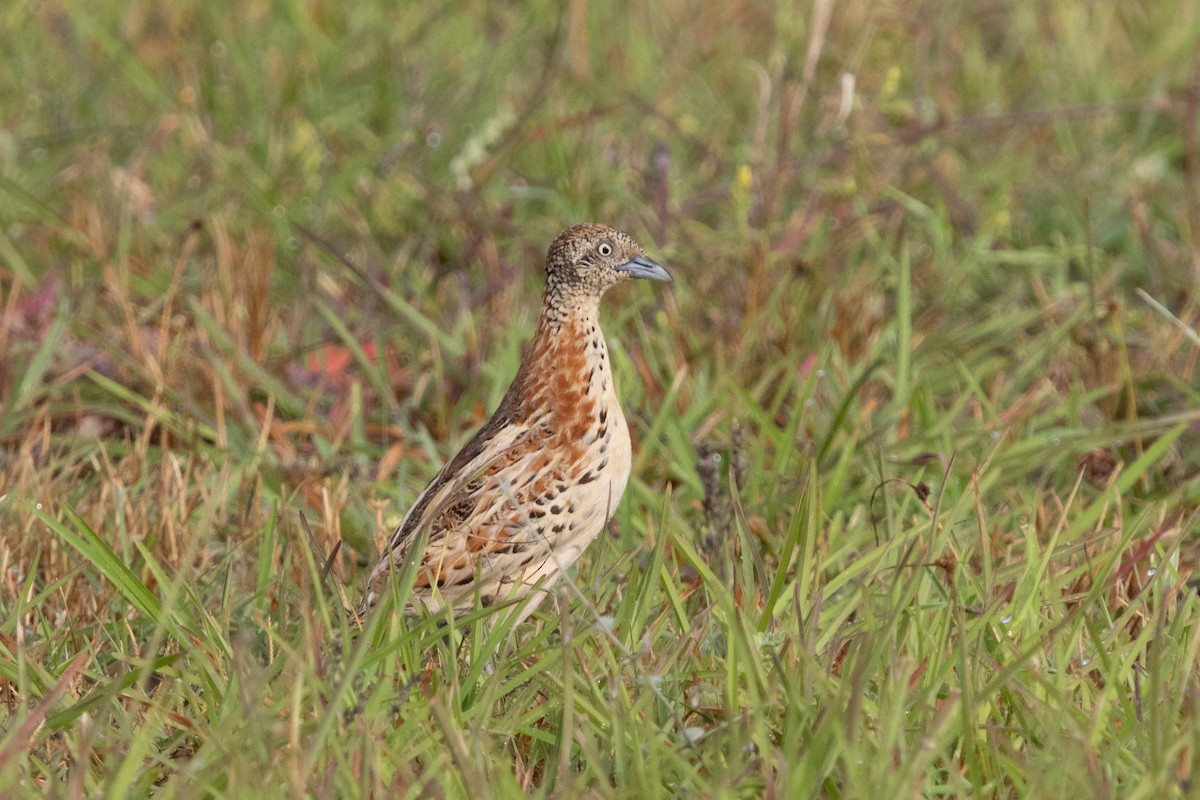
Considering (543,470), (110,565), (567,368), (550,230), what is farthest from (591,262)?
(550,230)

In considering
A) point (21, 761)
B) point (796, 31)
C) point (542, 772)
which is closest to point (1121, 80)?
point (796, 31)

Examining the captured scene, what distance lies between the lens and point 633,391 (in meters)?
5.50

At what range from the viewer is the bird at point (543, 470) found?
12.9 feet

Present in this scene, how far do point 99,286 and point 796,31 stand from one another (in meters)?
2.93

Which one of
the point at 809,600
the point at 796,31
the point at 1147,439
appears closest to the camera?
the point at 809,600

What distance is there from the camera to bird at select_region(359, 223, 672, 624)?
395 cm

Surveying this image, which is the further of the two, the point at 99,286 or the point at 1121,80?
the point at 1121,80

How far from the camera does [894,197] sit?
6.62m

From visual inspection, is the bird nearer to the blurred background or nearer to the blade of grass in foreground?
the blade of grass in foreground

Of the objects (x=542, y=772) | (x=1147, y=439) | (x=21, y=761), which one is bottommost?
(x=1147, y=439)

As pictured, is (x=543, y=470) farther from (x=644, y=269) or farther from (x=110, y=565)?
(x=110, y=565)

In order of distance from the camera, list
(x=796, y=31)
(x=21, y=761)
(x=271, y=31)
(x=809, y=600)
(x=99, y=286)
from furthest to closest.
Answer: (x=271, y=31) → (x=796, y=31) → (x=99, y=286) → (x=809, y=600) → (x=21, y=761)

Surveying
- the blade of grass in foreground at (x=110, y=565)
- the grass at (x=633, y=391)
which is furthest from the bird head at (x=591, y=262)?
the blade of grass in foreground at (x=110, y=565)

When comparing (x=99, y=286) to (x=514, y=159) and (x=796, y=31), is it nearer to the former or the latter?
Answer: (x=514, y=159)
